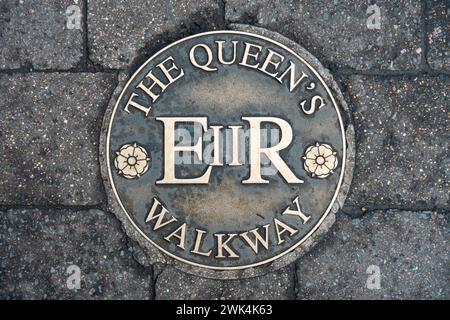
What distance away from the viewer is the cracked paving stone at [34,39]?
2936mm

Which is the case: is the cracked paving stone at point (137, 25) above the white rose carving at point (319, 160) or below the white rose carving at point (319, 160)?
above

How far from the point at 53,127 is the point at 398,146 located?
1.91 m

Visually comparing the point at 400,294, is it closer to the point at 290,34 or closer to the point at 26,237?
the point at 290,34

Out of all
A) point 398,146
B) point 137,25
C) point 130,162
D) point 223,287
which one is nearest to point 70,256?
point 130,162

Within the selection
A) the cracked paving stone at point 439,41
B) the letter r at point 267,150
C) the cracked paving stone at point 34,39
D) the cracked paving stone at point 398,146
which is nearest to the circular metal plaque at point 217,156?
the letter r at point 267,150

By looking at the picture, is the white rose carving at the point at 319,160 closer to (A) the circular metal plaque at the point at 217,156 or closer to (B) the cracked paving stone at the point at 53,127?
(A) the circular metal plaque at the point at 217,156

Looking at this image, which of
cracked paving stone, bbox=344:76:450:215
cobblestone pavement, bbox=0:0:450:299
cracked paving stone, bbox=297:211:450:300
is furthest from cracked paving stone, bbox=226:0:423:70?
cracked paving stone, bbox=297:211:450:300

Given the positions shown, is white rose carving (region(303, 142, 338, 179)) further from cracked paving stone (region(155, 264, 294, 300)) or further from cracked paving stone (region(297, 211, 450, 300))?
cracked paving stone (region(155, 264, 294, 300))

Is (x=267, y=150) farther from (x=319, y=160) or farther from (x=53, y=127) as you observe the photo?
(x=53, y=127)

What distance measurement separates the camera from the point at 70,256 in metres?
2.92

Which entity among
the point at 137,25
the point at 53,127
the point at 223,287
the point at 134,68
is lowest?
the point at 223,287

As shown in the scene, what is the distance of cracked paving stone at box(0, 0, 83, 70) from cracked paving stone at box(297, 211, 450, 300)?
173cm

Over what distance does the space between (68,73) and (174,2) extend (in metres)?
0.71
